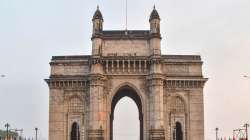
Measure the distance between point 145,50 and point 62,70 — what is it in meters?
10.1

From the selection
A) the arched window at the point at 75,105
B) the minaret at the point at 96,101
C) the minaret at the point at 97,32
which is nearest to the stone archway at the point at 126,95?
the minaret at the point at 96,101

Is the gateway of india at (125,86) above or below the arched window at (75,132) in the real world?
above

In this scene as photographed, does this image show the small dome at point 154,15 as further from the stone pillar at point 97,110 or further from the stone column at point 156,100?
the stone pillar at point 97,110

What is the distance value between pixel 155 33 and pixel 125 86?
713cm

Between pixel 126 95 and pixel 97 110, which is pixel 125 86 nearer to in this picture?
pixel 97 110

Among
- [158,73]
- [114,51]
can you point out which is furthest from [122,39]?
[158,73]

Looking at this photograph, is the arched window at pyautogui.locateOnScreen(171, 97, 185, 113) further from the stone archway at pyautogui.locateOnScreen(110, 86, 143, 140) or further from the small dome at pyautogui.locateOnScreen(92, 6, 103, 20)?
the small dome at pyautogui.locateOnScreen(92, 6, 103, 20)

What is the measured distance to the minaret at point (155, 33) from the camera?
59.7 m

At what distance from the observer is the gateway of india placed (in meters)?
58.5

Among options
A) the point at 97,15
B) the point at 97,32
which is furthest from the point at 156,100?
the point at 97,15

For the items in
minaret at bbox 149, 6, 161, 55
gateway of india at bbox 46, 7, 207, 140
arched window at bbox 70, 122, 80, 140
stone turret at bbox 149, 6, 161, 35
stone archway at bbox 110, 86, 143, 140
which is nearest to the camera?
gateway of india at bbox 46, 7, 207, 140

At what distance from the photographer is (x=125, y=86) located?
197 feet

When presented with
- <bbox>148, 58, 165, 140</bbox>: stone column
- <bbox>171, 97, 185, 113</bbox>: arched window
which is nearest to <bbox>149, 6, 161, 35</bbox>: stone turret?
<bbox>148, 58, 165, 140</bbox>: stone column

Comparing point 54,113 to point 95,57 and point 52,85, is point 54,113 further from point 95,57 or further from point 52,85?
point 95,57
